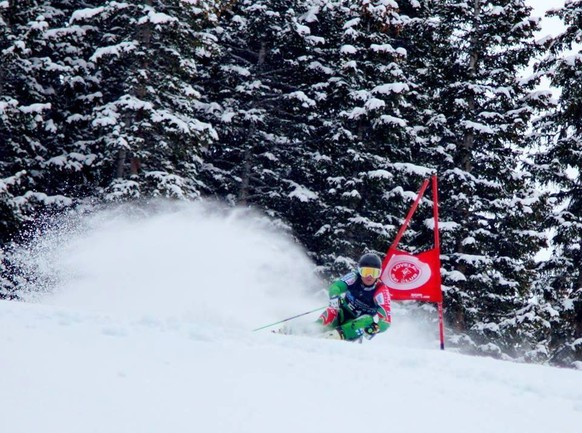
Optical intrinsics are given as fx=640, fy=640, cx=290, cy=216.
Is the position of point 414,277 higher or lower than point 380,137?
lower

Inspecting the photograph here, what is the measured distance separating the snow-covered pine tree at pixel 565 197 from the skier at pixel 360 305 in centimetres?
842

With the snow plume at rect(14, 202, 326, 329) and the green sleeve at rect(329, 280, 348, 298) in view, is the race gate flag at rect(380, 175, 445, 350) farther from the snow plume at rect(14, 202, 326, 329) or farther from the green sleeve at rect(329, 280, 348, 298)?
the snow plume at rect(14, 202, 326, 329)

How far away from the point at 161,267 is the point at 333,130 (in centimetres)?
745

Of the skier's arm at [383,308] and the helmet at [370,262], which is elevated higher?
the helmet at [370,262]

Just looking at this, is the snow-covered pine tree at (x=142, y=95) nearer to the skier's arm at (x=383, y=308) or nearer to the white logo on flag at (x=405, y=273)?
the white logo on flag at (x=405, y=273)

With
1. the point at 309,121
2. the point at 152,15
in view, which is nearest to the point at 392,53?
the point at 309,121

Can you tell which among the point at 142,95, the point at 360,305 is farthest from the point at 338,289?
the point at 142,95

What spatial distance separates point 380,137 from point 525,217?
15.2ft

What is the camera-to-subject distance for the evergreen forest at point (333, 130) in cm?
1611

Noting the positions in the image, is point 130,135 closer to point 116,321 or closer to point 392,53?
point 392,53

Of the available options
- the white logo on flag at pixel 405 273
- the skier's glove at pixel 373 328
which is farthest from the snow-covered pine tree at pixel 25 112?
the skier's glove at pixel 373 328

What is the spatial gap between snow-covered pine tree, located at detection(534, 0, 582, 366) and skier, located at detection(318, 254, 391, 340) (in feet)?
27.6

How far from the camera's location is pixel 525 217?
17797mm

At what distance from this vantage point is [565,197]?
17078mm
